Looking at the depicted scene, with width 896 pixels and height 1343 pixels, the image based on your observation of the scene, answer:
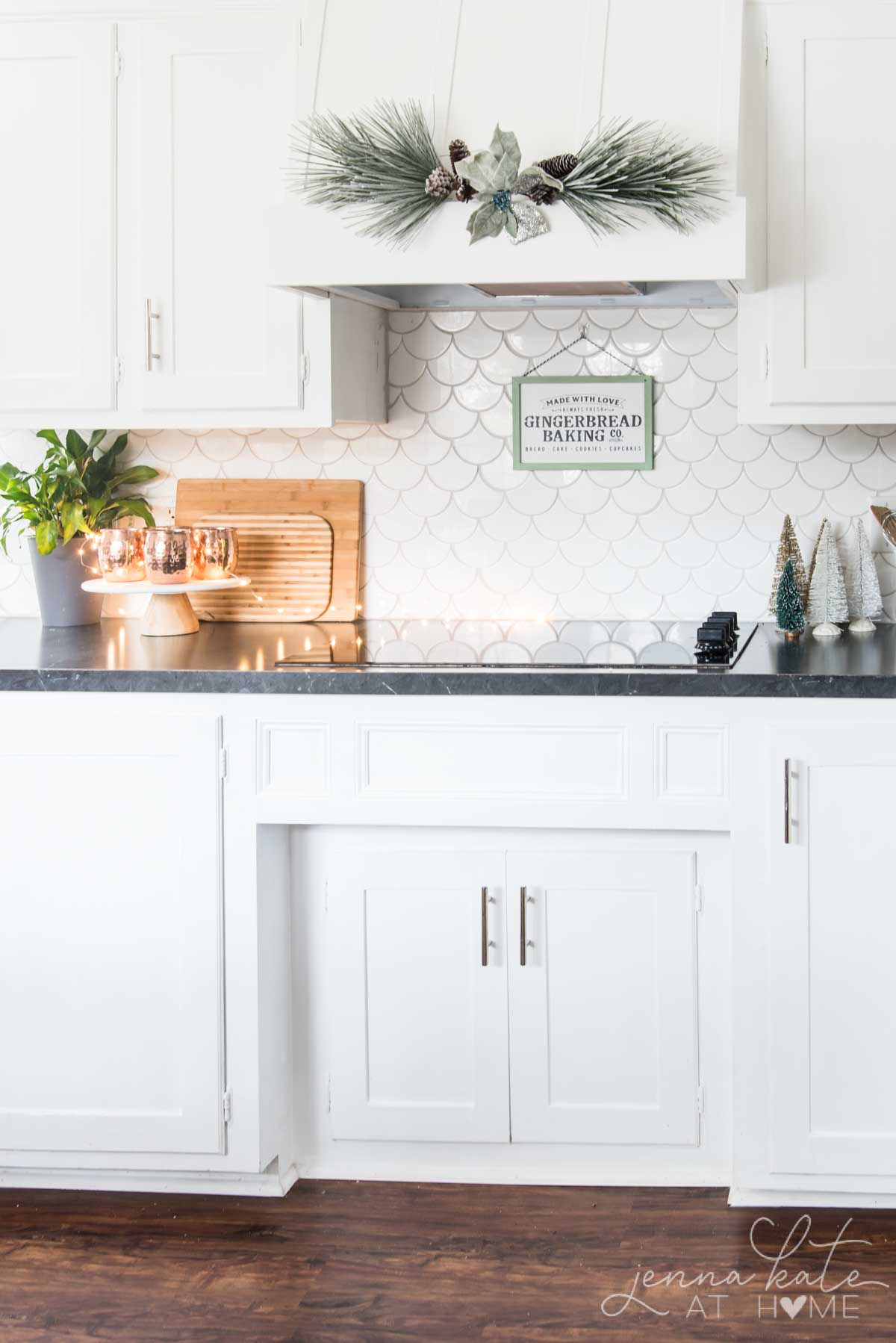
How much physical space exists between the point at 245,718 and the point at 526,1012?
0.75 meters

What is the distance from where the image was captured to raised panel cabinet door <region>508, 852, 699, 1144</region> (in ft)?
8.03

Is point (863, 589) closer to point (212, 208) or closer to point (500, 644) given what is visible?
point (500, 644)

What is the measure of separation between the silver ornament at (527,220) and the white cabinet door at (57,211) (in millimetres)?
907

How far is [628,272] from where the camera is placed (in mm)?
2330

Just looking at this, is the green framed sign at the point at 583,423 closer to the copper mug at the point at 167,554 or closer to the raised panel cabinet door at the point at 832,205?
the raised panel cabinet door at the point at 832,205

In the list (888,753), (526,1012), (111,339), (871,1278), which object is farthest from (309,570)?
(871,1278)

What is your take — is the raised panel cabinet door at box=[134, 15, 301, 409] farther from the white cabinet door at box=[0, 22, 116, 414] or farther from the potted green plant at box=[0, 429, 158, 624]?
the potted green plant at box=[0, 429, 158, 624]

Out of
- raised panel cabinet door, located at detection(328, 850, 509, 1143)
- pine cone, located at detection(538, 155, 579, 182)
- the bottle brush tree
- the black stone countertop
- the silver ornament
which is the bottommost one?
raised panel cabinet door, located at detection(328, 850, 509, 1143)

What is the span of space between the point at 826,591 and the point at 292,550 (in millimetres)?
1185

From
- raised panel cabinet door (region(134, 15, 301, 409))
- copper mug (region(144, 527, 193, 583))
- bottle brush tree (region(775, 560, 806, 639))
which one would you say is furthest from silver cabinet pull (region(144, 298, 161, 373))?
bottle brush tree (region(775, 560, 806, 639))

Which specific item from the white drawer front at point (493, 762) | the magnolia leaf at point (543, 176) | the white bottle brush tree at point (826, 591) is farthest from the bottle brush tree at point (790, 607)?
the magnolia leaf at point (543, 176)

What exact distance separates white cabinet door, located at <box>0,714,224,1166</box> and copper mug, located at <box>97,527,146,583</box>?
0.41 meters

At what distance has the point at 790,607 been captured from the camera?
9.21 ft

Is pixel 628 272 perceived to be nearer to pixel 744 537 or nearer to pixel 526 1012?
pixel 744 537
